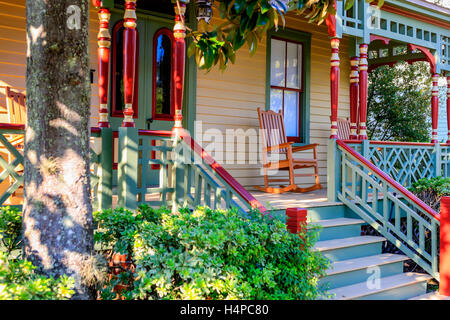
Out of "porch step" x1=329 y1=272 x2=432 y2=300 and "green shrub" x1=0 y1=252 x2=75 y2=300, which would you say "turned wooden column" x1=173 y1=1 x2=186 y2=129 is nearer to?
"porch step" x1=329 y1=272 x2=432 y2=300

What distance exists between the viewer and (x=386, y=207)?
19.7 feet

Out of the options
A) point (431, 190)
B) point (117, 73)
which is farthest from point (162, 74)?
point (431, 190)

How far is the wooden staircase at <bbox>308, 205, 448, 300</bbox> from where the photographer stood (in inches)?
196

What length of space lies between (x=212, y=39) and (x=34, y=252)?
2.02m

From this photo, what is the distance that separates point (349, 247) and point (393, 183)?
3.51ft

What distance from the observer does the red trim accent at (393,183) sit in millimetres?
5666

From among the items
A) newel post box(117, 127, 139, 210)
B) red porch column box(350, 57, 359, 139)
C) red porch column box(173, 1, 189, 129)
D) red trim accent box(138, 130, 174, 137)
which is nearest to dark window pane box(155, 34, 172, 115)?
red porch column box(173, 1, 189, 129)

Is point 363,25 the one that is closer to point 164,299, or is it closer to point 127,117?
point 127,117

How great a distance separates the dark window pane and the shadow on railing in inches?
102

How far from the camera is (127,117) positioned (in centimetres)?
462

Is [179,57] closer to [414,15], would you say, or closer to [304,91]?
[304,91]

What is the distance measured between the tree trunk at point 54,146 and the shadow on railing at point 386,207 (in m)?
4.19

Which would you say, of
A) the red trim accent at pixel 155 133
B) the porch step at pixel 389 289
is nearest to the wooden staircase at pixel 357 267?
the porch step at pixel 389 289

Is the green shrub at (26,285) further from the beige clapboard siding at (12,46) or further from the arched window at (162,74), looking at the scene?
the arched window at (162,74)
